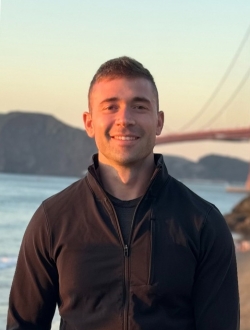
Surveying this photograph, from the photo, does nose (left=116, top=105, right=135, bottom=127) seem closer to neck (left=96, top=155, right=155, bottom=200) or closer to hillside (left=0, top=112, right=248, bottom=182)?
neck (left=96, top=155, right=155, bottom=200)

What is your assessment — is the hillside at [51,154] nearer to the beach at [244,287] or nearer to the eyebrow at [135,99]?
the beach at [244,287]

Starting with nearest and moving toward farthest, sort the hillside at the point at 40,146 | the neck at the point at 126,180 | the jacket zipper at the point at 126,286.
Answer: the jacket zipper at the point at 126,286 → the neck at the point at 126,180 → the hillside at the point at 40,146

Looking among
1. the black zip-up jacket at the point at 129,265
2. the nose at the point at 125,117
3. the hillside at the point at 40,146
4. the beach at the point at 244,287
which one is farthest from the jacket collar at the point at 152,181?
the hillside at the point at 40,146

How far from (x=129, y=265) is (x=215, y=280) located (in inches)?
7.8

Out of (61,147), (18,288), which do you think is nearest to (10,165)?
(61,147)

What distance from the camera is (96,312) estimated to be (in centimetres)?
163

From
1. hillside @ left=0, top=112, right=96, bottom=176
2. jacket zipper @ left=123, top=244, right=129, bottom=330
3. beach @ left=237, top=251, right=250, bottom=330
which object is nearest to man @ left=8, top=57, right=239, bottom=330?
jacket zipper @ left=123, top=244, right=129, bottom=330

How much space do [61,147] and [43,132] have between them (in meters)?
1.92

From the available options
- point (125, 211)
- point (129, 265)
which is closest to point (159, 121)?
point (125, 211)

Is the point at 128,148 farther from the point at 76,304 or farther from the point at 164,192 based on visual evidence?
the point at 76,304

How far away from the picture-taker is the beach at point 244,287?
6.39 m

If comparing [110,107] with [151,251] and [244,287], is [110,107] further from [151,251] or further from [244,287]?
[244,287]

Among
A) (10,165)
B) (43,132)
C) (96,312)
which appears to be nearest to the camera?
(96,312)

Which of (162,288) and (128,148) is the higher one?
(128,148)
